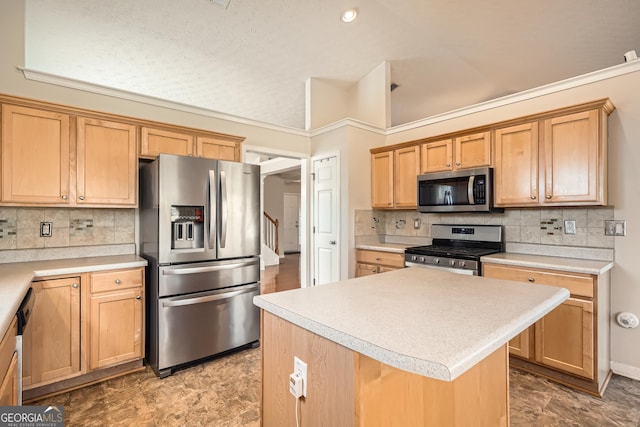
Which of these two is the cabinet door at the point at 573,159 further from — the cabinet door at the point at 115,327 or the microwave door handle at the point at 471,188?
the cabinet door at the point at 115,327

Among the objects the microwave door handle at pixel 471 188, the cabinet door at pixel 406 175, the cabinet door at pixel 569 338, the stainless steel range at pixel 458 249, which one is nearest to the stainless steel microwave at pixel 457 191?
the microwave door handle at pixel 471 188

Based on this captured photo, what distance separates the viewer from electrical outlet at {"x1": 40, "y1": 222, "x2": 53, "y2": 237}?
261cm

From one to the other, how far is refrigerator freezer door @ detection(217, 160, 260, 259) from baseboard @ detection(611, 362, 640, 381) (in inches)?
124

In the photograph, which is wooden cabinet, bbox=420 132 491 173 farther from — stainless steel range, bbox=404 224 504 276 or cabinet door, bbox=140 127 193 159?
cabinet door, bbox=140 127 193 159

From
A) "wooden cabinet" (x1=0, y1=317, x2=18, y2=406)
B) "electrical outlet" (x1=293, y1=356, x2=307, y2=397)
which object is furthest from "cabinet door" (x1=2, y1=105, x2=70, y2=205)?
"electrical outlet" (x1=293, y1=356, x2=307, y2=397)

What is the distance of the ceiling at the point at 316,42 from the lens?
321cm

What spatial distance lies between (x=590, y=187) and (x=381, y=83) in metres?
2.80

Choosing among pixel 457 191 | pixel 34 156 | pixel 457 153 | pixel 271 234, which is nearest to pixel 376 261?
pixel 457 191

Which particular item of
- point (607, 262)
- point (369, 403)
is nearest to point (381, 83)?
point (607, 262)

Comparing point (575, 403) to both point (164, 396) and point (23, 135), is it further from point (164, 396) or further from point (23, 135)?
point (23, 135)

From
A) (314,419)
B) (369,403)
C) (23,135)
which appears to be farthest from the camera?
(23,135)

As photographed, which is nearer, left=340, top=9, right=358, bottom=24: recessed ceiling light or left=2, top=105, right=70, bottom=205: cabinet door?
left=2, top=105, right=70, bottom=205: cabinet door

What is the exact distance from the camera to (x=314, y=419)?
108 centimetres

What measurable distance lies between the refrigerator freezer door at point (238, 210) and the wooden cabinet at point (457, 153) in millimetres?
1955
